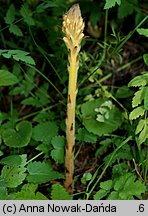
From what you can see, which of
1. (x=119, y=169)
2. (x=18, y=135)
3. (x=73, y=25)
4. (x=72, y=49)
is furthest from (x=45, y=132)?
(x=73, y=25)

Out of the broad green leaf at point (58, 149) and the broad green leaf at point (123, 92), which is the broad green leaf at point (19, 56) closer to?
the broad green leaf at point (58, 149)

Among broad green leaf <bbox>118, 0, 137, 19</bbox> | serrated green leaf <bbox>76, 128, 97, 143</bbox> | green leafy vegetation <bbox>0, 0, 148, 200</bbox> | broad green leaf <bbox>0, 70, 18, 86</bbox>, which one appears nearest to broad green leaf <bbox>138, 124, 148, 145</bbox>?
green leafy vegetation <bbox>0, 0, 148, 200</bbox>

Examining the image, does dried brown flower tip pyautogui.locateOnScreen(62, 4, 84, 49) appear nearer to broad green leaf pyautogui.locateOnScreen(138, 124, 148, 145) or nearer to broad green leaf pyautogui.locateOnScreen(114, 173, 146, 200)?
broad green leaf pyautogui.locateOnScreen(138, 124, 148, 145)

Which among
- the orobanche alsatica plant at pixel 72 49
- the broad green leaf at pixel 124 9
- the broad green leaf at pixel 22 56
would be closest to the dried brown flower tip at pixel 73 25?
the orobanche alsatica plant at pixel 72 49

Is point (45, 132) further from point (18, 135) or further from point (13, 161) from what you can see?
point (13, 161)

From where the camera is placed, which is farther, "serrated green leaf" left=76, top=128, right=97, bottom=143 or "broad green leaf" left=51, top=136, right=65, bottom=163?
"serrated green leaf" left=76, top=128, right=97, bottom=143

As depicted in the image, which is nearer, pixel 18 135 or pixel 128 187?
pixel 128 187
